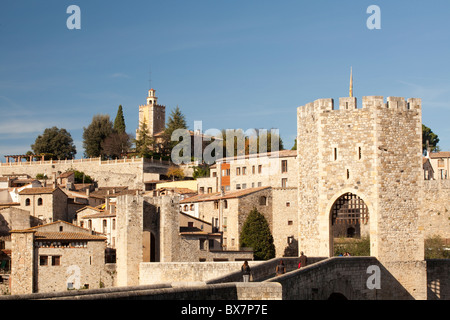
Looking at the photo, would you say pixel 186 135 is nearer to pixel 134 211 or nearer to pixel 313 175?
pixel 134 211

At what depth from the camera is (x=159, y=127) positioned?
114 metres

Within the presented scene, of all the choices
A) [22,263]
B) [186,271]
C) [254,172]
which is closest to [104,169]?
[254,172]

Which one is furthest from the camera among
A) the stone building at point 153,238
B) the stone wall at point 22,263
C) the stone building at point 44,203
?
the stone building at point 44,203

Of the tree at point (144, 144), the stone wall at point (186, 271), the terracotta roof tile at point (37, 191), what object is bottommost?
the stone wall at point (186, 271)

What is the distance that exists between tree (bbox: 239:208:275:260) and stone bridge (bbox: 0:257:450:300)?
21.5 m

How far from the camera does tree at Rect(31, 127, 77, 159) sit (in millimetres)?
94938

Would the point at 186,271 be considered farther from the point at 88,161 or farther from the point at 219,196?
the point at 88,161

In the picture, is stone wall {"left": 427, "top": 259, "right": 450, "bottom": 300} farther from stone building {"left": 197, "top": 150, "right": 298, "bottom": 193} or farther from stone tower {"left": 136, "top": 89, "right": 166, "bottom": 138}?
stone tower {"left": 136, "top": 89, "right": 166, "bottom": 138}

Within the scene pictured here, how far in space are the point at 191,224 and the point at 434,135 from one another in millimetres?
45990

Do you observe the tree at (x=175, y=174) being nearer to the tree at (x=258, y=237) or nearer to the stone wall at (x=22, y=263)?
the tree at (x=258, y=237)

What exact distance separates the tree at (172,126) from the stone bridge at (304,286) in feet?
193

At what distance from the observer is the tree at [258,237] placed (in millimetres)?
50938

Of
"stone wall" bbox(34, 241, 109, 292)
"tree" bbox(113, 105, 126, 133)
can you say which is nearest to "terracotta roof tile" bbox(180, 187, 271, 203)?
"stone wall" bbox(34, 241, 109, 292)

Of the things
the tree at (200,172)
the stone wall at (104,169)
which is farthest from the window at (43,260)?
the stone wall at (104,169)
